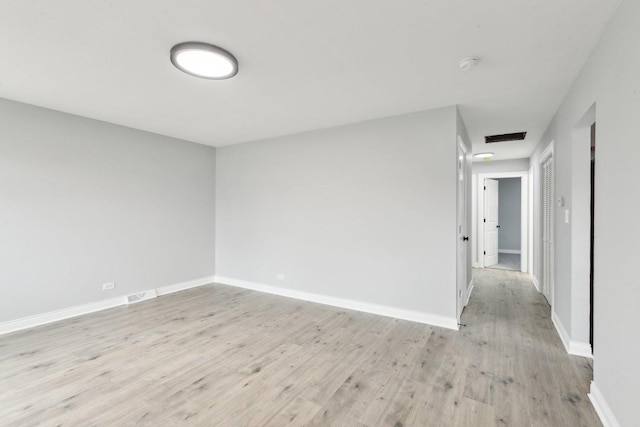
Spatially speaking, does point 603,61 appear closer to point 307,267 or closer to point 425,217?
point 425,217

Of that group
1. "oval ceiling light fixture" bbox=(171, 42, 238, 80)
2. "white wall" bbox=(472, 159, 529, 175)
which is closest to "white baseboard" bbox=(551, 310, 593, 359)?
"oval ceiling light fixture" bbox=(171, 42, 238, 80)

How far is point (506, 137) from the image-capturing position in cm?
470

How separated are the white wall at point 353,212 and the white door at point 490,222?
14.1ft

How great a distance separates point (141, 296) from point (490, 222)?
7399 millimetres

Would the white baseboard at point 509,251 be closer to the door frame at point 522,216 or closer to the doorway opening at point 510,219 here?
the doorway opening at point 510,219

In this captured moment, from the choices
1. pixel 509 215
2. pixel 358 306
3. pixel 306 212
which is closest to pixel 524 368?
pixel 358 306

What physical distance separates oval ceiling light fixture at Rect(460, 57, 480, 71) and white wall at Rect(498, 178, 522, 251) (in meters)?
8.58

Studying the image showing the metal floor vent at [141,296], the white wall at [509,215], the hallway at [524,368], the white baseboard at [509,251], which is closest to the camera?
the hallway at [524,368]

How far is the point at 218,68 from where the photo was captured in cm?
236

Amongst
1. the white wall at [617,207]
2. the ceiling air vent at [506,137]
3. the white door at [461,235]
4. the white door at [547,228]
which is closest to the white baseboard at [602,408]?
the white wall at [617,207]

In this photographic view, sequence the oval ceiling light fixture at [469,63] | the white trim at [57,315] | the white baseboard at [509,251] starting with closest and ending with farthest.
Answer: the oval ceiling light fixture at [469,63]
the white trim at [57,315]
the white baseboard at [509,251]

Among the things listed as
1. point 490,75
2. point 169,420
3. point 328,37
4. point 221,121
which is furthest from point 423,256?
point 221,121

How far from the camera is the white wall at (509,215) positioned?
9.48 metres

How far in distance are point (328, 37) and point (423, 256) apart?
258cm
